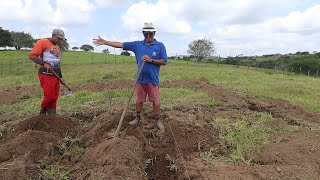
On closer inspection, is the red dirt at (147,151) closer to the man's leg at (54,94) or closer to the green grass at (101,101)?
the man's leg at (54,94)

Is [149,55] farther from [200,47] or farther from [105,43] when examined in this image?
[200,47]

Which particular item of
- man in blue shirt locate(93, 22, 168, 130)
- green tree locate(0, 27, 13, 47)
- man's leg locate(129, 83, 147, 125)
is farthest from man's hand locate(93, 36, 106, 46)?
green tree locate(0, 27, 13, 47)

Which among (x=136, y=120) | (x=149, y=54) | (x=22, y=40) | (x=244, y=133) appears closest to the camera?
(x=149, y=54)

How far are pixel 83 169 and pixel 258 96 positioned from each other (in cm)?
860

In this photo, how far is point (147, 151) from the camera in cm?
618

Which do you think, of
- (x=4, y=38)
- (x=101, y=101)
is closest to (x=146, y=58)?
(x=101, y=101)

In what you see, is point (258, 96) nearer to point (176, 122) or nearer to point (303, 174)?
point (176, 122)

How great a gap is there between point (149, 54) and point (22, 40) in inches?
2676

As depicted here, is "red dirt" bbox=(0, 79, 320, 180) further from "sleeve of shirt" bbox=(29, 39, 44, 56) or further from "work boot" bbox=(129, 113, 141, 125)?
"sleeve of shirt" bbox=(29, 39, 44, 56)

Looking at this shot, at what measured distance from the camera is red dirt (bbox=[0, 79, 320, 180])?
17.7 feet

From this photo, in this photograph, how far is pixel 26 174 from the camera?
17.3 ft

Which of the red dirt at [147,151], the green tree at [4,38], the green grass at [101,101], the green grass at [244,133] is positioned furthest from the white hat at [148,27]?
the green tree at [4,38]

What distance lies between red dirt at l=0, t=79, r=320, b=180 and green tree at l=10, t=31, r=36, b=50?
63.6 meters

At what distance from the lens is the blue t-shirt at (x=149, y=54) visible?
674 cm
